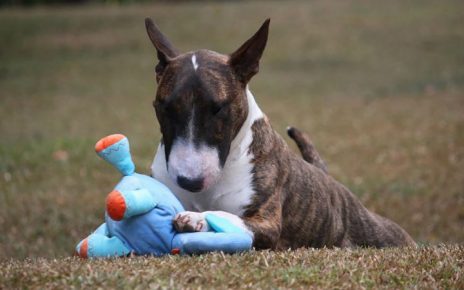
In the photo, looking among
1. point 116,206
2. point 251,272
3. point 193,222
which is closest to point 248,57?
point 193,222

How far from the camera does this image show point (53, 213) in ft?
34.6

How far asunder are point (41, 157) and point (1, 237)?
3818mm

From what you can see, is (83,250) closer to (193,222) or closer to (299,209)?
(193,222)

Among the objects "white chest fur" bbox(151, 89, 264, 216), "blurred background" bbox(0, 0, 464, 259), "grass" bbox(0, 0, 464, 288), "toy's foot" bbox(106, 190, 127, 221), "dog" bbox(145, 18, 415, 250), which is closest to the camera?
"grass" bbox(0, 0, 464, 288)

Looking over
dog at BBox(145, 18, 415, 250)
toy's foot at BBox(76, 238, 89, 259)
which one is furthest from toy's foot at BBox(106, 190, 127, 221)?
toy's foot at BBox(76, 238, 89, 259)

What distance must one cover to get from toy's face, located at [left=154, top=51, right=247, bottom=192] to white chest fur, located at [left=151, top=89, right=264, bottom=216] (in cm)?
16

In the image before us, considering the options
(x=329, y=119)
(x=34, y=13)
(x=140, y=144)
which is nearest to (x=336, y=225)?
(x=140, y=144)

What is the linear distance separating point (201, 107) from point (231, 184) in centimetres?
59

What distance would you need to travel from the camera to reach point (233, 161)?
5.42 metres

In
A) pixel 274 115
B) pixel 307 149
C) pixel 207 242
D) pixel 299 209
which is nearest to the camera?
pixel 207 242

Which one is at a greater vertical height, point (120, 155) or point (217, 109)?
point (217, 109)

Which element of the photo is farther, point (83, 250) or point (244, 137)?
point (244, 137)

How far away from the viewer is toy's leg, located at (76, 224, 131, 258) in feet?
16.8

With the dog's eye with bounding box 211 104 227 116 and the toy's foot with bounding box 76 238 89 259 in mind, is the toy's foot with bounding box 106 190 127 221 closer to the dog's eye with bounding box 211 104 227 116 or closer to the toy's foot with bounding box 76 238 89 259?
the toy's foot with bounding box 76 238 89 259
